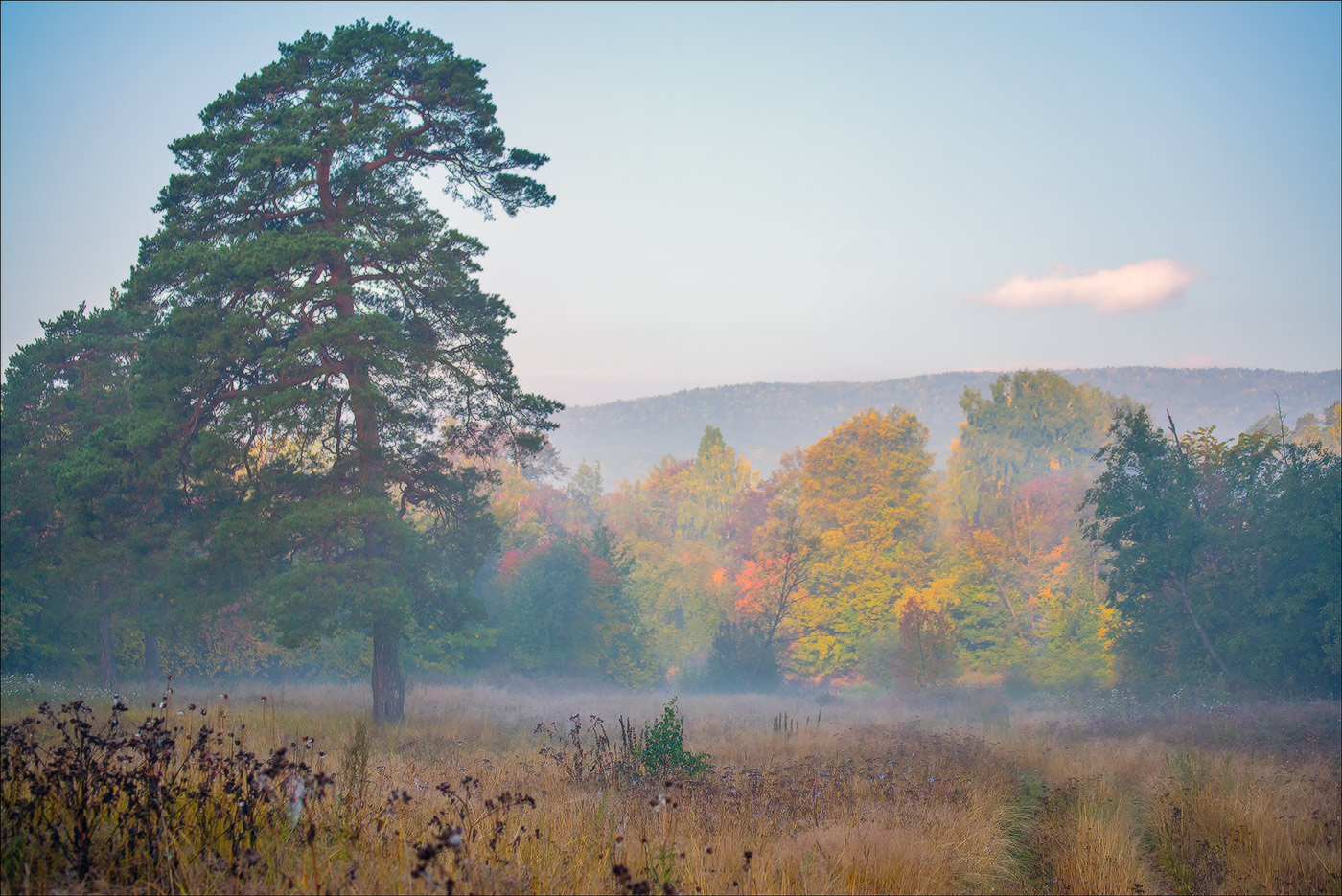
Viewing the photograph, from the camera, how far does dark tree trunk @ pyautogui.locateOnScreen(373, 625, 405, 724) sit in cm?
1544

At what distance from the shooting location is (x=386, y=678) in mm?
15758

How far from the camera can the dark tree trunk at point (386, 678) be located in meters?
15.4

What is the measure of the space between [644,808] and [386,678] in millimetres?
10919

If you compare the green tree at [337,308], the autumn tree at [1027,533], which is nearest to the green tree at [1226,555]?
the autumn tree at [1027,533]

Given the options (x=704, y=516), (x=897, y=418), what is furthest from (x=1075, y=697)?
(x=704, y=516)

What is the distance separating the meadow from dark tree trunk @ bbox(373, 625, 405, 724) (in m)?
0.44

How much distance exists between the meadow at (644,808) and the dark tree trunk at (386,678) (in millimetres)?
443

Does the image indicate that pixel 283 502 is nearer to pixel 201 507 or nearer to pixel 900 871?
pixel 201 507

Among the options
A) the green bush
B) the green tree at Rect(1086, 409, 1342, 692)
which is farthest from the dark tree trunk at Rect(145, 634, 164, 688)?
the green tree at Rect(1086, 409, 1342, 692)

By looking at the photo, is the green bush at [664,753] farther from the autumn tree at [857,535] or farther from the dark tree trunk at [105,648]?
the autumn tree at [857,535]

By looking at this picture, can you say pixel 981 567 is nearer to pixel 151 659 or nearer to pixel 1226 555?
pixel 1226 555

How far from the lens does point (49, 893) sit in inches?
129

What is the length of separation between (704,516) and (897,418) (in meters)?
25.3

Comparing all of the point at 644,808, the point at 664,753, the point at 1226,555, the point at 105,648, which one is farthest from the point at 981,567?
the point at 644,808
